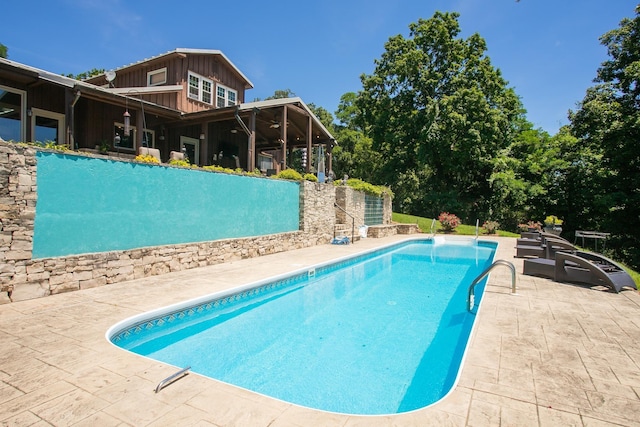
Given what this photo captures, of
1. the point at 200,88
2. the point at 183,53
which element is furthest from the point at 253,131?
the point at 183,53

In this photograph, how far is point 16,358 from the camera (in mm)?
3350

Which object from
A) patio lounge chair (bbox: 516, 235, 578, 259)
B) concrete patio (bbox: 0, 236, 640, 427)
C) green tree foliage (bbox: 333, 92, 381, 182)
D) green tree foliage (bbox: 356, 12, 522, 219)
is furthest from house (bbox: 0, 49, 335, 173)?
green tree foliage (bbox: 333, 92, 381, 182)

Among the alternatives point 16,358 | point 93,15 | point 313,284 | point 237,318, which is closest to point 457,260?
point 313,284

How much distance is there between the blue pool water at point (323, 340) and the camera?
3.86m

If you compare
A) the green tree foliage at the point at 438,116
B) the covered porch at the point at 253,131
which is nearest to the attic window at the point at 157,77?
the covered porch at the point at 253,131

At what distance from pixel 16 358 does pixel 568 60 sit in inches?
Result: 919

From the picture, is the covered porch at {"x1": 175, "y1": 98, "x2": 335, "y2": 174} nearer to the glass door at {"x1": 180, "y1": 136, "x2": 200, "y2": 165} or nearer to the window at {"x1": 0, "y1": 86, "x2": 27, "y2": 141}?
the glass door at {"x1": 180, "y1": 136, "x2": 200, "y2": 165}

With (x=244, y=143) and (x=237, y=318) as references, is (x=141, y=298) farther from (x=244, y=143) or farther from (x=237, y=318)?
(x=244, y=143)

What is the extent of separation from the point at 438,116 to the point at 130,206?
22.4 metres

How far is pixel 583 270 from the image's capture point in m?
6.95

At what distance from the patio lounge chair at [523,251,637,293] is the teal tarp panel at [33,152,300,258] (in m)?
8.13

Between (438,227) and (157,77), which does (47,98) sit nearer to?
(157,77)

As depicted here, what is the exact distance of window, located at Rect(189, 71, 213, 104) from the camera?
15.0 m

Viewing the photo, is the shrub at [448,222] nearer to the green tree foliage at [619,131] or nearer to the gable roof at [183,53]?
the green tree foliage at [619,131]
